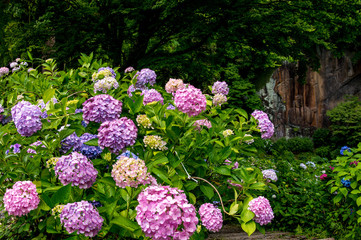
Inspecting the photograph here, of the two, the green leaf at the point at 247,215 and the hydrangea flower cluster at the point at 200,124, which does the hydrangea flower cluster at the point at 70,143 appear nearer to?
the hydrangea flower cluster at the point at 200,124

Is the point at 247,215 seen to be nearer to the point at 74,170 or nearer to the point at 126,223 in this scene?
the point at 126,223

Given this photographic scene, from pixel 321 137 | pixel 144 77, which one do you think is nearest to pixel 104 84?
pixel 144 77

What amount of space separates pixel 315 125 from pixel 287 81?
283 centimetres

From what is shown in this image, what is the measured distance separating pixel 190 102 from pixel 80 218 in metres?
0.92

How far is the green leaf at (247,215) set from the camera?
5.92ft

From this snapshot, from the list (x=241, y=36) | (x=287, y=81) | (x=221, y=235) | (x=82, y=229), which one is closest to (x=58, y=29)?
(x=241, y=36)

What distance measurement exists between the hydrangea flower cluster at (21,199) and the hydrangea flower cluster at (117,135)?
1.52ft

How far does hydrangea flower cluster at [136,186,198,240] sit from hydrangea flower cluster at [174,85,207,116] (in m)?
0.71

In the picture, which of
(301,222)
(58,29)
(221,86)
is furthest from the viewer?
(58,29)

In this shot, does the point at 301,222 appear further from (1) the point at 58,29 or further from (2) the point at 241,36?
(1) the point at 58,29

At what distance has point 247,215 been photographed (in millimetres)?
1832

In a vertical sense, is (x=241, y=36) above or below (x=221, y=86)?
above

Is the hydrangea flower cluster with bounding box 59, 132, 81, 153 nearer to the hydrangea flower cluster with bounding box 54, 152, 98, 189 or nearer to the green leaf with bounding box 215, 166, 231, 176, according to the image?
the hydrangea flower cluster with bounding box 54, 152, 98, 189

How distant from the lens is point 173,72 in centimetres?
679
